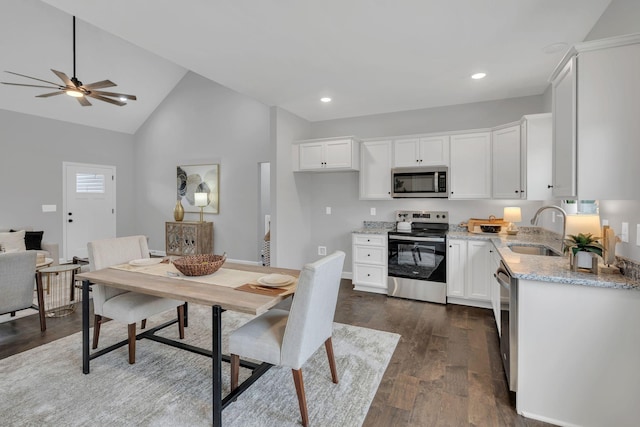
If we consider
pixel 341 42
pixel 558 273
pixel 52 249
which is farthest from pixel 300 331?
pixel 52 249

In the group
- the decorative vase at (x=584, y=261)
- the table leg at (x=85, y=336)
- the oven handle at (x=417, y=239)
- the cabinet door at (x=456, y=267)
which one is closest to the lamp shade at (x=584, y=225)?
the decorative vase at (x=584, y=261)

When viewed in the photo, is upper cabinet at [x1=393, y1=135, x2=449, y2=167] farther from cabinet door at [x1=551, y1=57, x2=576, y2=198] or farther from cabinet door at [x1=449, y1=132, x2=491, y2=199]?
cabinet door at [x1=551, y1=57, x2=576, y2=198]

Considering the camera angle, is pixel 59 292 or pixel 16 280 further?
pixel 59 292

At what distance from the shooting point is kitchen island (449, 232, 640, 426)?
164cm

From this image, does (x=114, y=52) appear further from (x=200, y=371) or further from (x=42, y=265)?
(x=200, y=371)

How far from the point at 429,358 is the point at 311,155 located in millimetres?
3082

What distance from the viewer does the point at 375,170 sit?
4461 mm

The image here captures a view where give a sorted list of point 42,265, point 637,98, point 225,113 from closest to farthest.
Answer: point 637,98 → point 42,265 → point 225,113

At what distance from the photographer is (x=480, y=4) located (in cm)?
209

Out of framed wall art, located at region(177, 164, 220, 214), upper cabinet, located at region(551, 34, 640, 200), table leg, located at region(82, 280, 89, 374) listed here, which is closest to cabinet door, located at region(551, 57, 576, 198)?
upper cabinet, located at region(551, 34, 640, 200)

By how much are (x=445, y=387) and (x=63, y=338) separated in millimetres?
3250

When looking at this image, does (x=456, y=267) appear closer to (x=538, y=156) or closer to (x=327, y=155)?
(x=538, y=156)

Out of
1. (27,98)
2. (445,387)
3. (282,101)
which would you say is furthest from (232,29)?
(27,98)

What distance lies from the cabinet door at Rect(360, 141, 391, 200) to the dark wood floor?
1460mm
